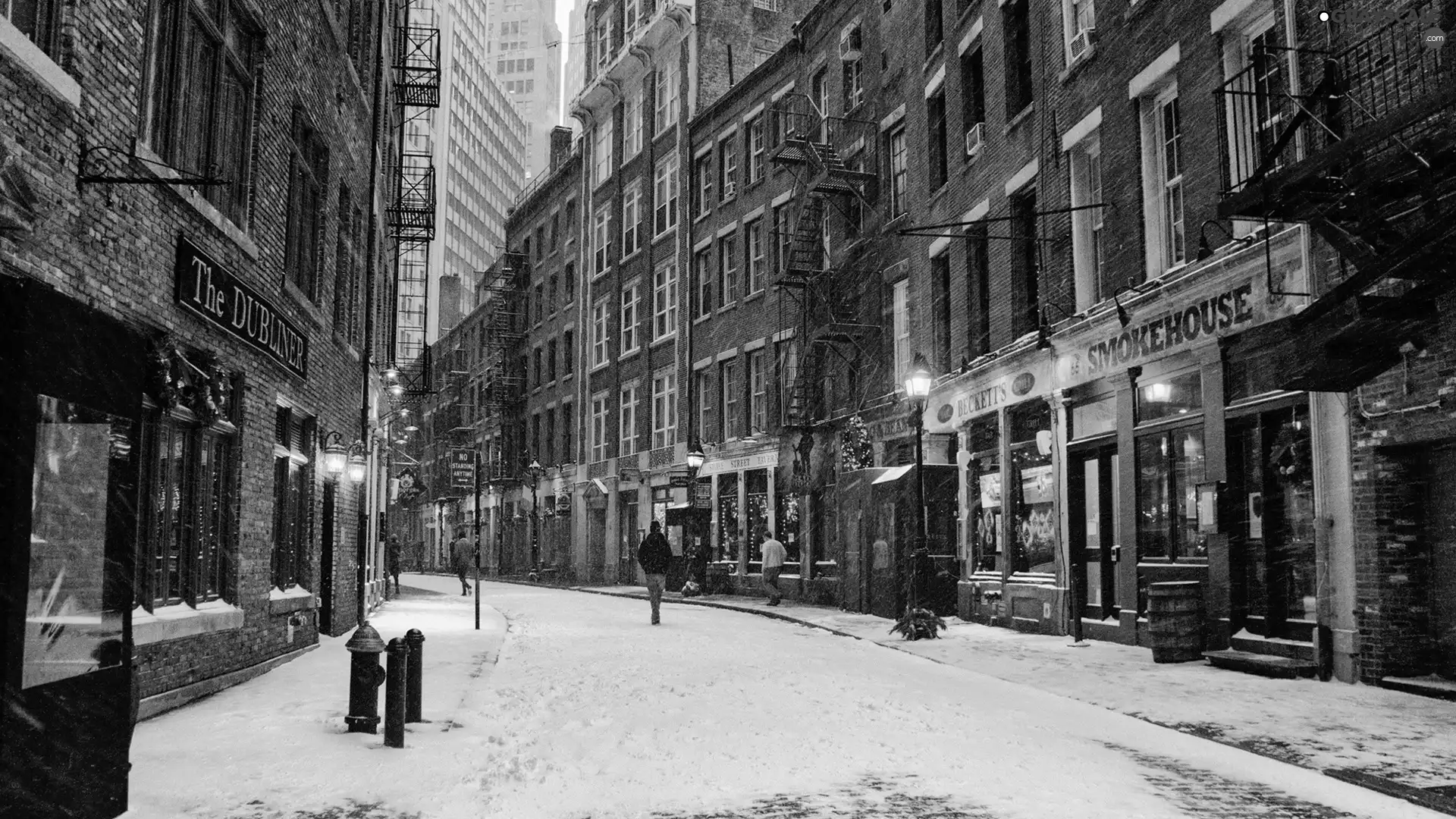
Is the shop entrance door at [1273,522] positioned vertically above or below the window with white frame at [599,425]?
below

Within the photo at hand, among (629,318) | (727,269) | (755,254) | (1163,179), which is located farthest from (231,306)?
(629,318)

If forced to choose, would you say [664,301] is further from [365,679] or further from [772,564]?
[365,679]

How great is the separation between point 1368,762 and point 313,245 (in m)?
13.6

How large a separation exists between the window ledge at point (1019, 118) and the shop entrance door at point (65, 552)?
1604 centimetres

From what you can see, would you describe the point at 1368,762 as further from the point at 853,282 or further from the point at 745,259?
the point at 745,259

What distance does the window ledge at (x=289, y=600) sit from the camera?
13.4 metres

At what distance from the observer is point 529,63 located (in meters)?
189

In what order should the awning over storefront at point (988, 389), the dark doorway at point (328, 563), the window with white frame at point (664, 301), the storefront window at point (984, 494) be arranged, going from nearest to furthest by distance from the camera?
the dark doorway at point (328, 563), the awning over storefront at point (988, 389), the storefront window at point (984, 494), the window with white frame at point (664, 301)

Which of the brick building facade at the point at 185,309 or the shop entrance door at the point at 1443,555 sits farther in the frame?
the shop entrance door at the point at 1443,555

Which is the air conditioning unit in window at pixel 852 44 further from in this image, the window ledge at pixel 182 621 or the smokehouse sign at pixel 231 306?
the window ledge at pixel 182 621

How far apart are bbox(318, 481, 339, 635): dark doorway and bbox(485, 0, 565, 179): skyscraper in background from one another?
169655mm

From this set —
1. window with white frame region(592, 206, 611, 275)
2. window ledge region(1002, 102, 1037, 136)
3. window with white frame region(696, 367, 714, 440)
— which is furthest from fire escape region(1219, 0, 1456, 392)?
window with white frame region(592, 206, 611, 275)

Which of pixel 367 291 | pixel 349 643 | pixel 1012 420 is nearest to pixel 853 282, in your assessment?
pixel 1012 420

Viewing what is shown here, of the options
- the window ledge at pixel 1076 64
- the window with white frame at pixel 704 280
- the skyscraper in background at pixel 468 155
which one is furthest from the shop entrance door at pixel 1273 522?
the skyscraper in background at pixel 468 155
